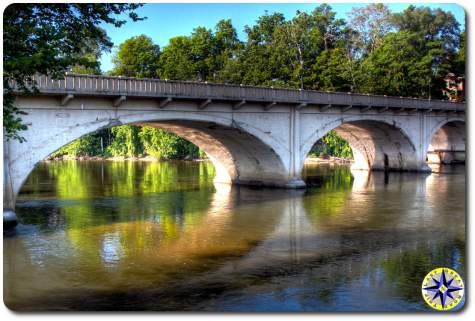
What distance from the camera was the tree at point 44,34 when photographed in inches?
654

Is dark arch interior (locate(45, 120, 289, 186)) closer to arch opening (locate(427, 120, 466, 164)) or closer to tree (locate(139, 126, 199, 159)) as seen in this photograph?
arch opening (locate(427, 120, 466, 164))

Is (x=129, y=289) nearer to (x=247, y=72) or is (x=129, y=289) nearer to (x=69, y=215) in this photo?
(x=69, y=215)

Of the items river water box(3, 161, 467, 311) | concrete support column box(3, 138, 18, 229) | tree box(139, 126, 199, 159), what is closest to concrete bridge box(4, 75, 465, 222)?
concrete support column box(3, 138, 18, 229)

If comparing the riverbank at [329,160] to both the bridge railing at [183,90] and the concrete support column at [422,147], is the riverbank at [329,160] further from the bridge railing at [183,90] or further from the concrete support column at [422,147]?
the bridge railing at [183,90]

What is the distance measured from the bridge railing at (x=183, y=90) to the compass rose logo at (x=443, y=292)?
15999 mm

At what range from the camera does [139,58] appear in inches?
2704

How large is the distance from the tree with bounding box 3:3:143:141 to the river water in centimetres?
501

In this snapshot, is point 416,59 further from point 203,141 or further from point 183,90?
point 183,90

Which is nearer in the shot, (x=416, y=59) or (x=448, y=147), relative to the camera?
(x=416, y=59)

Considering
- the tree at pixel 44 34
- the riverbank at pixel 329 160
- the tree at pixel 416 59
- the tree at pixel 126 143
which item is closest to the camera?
the tree at pixel 44 34

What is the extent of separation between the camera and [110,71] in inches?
2926

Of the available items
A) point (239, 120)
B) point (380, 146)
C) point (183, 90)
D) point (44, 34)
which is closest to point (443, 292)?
point (44, 34)

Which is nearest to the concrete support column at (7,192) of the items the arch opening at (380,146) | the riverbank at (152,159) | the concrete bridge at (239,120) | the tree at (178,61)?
the concrete bridge at (239,120)

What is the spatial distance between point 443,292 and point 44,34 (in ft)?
40.4
